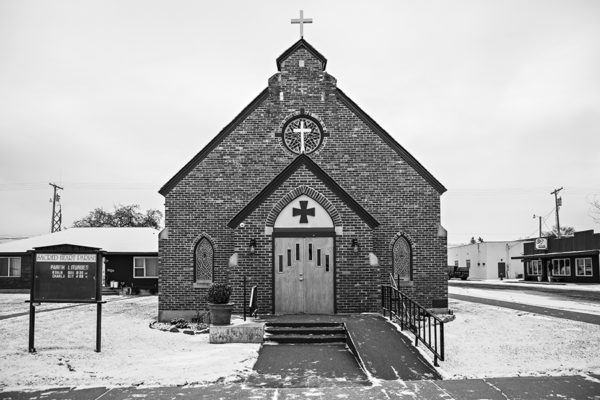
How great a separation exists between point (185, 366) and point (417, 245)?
951 centimetres

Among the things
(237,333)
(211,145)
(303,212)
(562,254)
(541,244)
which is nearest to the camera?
(237,333)

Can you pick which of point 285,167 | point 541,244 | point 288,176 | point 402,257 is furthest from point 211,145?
point 541,244

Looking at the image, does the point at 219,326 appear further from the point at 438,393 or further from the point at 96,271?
the point at 438,393

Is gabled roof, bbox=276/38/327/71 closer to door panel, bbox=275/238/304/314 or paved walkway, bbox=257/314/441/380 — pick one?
door panel, bbox=275/238/304/314

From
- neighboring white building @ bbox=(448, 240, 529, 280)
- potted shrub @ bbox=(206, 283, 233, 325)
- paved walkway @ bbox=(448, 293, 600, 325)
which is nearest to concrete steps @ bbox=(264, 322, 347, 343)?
potted shrub @ bbox=(206, 283, 233, 325)

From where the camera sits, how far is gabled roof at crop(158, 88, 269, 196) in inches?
682

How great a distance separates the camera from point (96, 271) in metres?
11.9

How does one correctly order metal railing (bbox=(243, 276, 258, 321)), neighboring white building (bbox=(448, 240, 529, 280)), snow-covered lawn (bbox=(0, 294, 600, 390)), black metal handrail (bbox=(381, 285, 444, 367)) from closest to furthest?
snow-covered lawn (bbox=(0, 294, 600, 390)) < black metal handrail (bbox=(381, 285, 444, 367)) < metal railing (bbox=(243, 276, 258, 321)) < neighboring white building (bbox=(448, 240, 529, 280))

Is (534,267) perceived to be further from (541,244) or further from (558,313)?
(558,313)

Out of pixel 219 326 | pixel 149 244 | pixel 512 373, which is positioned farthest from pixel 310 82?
pixel 149 244

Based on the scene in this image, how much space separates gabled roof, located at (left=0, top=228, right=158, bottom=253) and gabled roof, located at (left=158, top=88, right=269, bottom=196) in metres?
16.8

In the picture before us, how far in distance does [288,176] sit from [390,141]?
13.6 ft

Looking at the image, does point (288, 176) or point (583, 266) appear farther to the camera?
point (583, 266)

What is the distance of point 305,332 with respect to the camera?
12.6 metres
